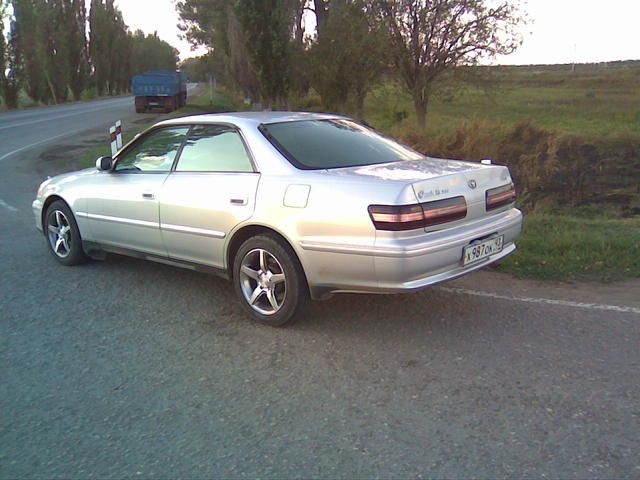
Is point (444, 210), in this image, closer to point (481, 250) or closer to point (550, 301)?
point (481, 250)

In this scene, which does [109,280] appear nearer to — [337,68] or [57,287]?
[57,287]

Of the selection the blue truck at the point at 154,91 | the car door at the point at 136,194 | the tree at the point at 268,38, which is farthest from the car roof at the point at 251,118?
the blue truck at the point at 154,91

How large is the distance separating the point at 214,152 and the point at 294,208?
112 centimetres

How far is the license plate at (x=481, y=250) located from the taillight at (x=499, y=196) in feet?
0.80

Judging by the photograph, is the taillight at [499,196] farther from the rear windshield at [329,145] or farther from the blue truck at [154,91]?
the blue truck at [154,91]

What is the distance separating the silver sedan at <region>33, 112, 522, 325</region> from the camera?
12.5 feet

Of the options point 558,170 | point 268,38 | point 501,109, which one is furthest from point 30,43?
point 558,170

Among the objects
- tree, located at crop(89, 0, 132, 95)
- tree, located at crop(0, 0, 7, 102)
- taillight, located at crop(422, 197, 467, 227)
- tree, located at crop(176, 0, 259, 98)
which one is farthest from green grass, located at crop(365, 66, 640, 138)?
tree, located at crop(89, 0, 132, 95)

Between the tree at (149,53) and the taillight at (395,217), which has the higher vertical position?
the tree at (149,53)

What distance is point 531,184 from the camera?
1074 cm

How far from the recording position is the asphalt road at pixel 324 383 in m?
2.78

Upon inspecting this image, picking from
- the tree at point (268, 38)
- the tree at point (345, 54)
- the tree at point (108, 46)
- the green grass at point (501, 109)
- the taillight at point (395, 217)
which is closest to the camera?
the taillight at point (395, 217)

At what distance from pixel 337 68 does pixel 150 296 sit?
11400mm

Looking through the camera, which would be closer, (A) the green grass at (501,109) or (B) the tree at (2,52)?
(A) the green grass at (501,109)
